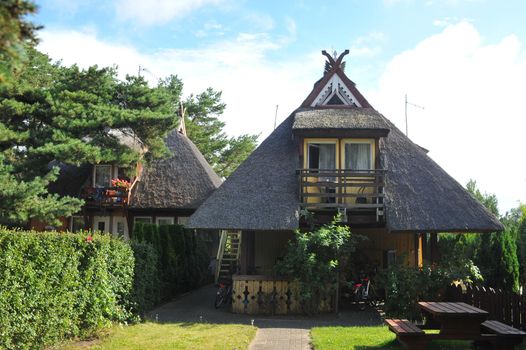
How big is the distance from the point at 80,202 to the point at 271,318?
906 centimetres

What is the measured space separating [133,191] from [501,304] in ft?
62.0

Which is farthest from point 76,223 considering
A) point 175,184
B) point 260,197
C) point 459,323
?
point 459,323

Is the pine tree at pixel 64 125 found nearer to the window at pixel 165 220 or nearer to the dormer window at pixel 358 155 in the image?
the window at pixel 165 220

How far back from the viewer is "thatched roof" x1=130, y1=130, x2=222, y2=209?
85.3ft

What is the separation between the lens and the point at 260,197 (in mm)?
17812

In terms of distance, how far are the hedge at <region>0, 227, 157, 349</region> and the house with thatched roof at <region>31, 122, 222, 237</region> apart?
38.9 feet

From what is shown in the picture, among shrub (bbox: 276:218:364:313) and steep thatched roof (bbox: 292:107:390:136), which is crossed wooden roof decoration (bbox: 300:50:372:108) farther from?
shrub (bbox: 276:218:364:313)

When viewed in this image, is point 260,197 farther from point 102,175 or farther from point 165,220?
point 102,175

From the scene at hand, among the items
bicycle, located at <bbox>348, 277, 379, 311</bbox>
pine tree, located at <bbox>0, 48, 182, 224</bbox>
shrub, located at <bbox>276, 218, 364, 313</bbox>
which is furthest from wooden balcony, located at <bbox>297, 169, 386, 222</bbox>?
pine tree, located at <bbox>0, 48, 182, 224</bbox>

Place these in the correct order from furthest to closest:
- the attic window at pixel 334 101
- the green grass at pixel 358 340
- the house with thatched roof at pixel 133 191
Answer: the house with thatched roof at pixel 133 191 < the attic window at pixel 334 101 < the green grass at pixel 358 340

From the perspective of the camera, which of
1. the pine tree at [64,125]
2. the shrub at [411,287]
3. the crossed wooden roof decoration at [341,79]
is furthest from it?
the crossed wooden roof decoration at [341,79]

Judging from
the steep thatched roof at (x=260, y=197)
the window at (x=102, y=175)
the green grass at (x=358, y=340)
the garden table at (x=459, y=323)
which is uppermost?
the window at (x=102, y=175)

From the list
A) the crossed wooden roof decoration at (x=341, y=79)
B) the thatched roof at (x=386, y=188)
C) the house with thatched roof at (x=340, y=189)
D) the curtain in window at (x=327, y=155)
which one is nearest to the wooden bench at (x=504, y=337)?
the house with thatched roof at (x=340, y=189)

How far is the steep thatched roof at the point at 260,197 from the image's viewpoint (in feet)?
55.8
